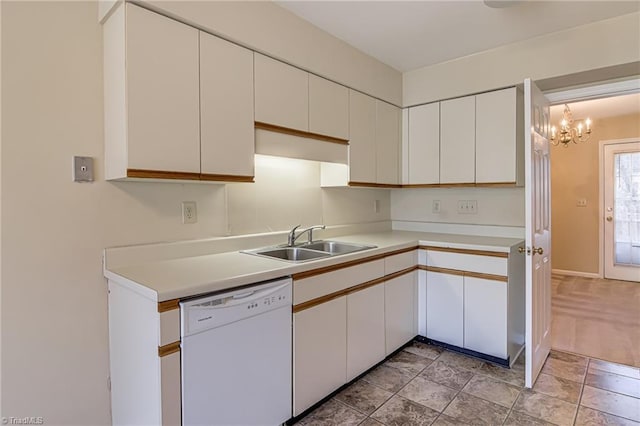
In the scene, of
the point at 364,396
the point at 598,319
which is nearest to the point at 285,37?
the point at 364,396

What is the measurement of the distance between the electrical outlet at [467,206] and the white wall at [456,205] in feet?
0.09

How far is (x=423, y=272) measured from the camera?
284 centimetres

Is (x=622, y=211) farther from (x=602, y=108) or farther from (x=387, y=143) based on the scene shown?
(x=387, y=143)

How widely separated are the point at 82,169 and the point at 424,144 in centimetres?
260

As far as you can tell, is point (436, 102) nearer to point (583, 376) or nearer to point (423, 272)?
point (423, 272)

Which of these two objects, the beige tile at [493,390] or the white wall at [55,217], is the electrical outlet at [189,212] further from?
the beige tile at [493,390]

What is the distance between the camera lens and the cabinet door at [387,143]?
118 inches

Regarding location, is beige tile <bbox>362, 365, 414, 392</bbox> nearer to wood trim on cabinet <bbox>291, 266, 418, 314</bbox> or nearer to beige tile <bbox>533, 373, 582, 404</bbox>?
wood trim on cabinet <bbox>291, 266, 418, 314</bbox>

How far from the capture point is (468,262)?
2.62 meters

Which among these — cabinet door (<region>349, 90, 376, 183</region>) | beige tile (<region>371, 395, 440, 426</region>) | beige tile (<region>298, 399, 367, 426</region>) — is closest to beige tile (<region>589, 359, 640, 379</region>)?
beige tile (<region>371, 395, 440, 426</region>)

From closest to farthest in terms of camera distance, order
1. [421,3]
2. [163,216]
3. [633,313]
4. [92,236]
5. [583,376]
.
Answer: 1. [92,236]
2. [163,216]
3. [421,3]
4. [583,376]
5. [633,313]

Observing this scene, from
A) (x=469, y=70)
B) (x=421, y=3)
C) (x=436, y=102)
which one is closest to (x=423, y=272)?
(x=436, y=102)

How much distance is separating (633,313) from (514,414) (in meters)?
2.67

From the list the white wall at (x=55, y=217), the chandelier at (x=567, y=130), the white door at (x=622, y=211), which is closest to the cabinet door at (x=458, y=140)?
the chandelier at (x=567, y=130)
